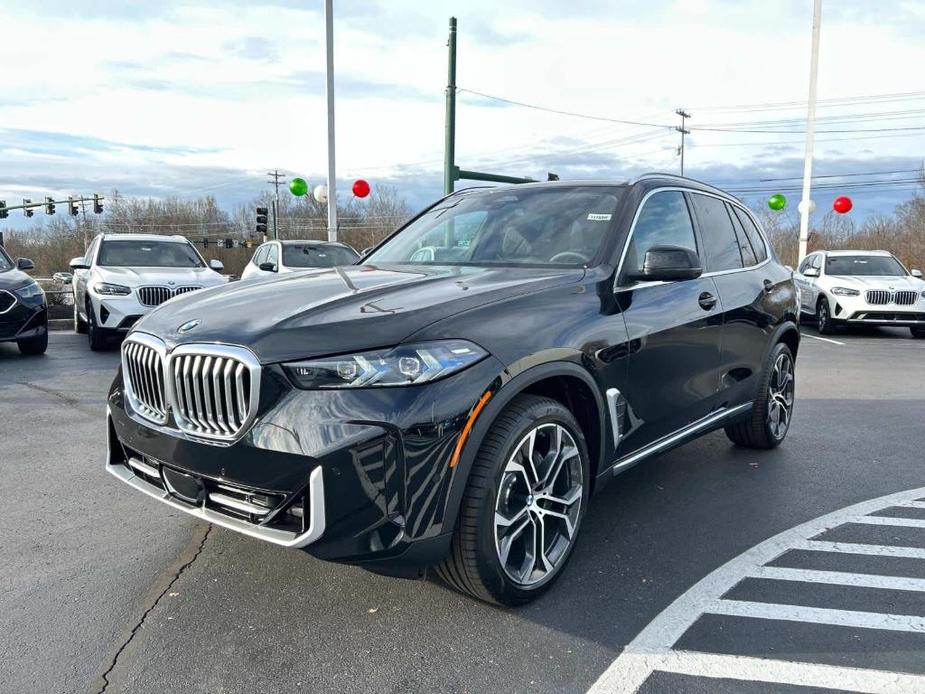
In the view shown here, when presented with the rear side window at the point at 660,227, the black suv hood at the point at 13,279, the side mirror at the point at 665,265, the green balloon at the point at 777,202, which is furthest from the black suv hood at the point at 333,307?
the green balloon at the point at 777,202

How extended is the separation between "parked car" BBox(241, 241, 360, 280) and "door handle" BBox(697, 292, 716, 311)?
393 inches

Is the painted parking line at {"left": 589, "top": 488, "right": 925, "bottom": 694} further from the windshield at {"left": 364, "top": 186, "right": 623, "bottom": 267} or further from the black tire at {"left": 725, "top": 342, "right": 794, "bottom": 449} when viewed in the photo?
the windshield at {"left": 364, "top": 186, "right": 623, "bottom": 267}

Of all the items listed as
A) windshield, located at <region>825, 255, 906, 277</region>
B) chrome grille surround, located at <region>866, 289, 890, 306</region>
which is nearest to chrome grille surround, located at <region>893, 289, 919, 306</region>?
chrome grille surround, located at <region>866, 289, 890, 306</region>

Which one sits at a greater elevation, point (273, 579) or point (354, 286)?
point (354, 286)

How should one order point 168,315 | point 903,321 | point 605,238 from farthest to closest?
point 903,321
point 605,238
point 168,315

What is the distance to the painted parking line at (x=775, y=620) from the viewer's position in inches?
99.3

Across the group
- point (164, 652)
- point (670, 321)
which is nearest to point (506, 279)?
point (670, 321)

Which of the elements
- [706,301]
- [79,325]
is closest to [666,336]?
[706,301]

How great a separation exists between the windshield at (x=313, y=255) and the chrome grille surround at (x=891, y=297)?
969 centimetres

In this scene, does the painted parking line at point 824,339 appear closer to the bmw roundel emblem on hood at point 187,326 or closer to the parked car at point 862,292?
the parked car at point 862,292

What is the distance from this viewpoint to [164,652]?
104 inches

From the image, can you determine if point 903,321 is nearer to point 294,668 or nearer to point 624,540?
point 624,540

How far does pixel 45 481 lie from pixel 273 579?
2263mm

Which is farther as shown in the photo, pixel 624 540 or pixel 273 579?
pixel 624 540
